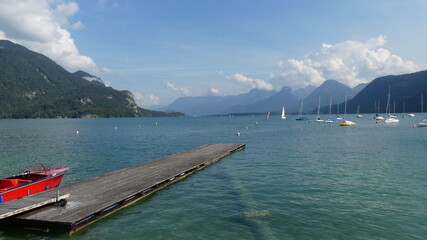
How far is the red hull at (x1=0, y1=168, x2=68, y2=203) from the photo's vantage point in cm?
1989

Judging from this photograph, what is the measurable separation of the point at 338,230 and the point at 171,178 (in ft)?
53.2

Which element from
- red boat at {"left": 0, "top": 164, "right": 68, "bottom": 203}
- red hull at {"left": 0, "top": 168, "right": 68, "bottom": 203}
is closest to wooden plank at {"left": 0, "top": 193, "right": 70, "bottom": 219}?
red hull at {"left": 0, "top": 168, "right": 68, "bottom": 203}

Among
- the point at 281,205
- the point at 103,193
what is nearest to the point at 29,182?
the point at 103,193

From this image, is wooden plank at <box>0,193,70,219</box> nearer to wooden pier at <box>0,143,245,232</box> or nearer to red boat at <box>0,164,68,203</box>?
wooden pier at <box>0,143,245,232</box>

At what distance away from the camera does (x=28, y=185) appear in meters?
22.0

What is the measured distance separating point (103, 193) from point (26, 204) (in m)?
5.19

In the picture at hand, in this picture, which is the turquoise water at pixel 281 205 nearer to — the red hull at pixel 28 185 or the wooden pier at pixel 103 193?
the wooden pier at pixel 103 193

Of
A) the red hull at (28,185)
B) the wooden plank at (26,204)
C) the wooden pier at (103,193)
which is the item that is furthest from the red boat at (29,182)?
the wooden plank at (26,204)

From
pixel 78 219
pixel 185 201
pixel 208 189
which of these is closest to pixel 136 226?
pixel 78 219

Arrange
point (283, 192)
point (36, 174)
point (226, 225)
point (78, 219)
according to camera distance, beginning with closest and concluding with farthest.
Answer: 1. point (78, 219)
2. point (226, 225)
3. point (283, 192)
4. point (36, 174)

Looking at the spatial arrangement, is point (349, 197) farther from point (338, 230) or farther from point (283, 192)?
point (338, 230)

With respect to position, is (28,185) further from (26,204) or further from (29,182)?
(26,204)

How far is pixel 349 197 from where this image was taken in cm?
2150

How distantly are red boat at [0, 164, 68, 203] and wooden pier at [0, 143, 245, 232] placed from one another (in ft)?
8.14
